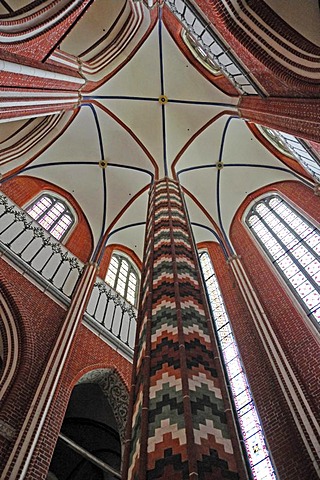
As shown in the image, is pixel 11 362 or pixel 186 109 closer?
pixel 11 362

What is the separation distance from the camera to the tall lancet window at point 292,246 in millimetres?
9039

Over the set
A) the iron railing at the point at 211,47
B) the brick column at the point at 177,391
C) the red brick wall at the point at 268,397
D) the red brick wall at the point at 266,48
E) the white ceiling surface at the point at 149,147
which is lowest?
the brick column at the point at 177,391

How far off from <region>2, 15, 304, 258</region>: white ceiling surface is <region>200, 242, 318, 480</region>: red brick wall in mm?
4353

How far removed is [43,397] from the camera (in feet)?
23.4

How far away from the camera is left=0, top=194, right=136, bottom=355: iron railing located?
9.77 m

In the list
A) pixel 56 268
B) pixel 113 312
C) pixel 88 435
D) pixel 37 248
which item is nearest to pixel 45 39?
pixel 37 248

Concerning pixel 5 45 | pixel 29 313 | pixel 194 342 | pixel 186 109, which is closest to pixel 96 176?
pixel 186 109

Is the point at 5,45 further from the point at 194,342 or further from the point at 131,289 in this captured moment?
the point at 131,289

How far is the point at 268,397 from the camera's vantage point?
762 centimetres

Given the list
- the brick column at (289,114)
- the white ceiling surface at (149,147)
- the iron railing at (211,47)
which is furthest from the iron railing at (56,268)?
the iron railing at (211,47)

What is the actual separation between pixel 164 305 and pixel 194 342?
0.85m

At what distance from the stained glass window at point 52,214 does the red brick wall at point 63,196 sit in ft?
0.86

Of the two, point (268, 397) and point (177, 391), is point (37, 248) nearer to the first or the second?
point (268, 397)

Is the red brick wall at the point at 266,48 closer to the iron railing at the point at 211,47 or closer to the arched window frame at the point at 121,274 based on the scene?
the iron railing at the point at 211,47
